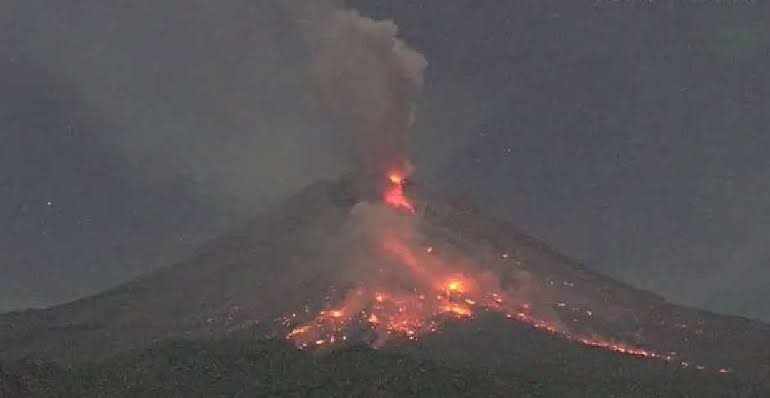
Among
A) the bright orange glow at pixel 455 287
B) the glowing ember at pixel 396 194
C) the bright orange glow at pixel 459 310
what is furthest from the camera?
the glowing ember at pixel 396 194

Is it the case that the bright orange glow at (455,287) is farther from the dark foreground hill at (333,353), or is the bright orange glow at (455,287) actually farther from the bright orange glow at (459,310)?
the dark foreground hill at (333,353)

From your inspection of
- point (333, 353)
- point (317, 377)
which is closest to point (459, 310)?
point (333, 353)

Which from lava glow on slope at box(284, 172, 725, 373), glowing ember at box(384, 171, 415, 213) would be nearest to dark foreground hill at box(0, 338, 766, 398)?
lava glow on slope at box(284, 172, 725, 373)

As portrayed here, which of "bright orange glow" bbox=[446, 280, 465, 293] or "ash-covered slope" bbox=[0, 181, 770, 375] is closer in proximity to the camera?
"ash-covered slope" bbox=[0, 181, 770, 375]

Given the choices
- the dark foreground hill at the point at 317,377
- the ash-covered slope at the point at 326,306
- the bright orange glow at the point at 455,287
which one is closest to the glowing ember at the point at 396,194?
the ash-covered slope at the point at 326,306

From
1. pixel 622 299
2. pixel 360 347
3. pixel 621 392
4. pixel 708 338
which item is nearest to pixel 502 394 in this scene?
pixel 621 392

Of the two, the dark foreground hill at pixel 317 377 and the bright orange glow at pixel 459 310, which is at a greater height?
the bright orange glow at pixel 459 310

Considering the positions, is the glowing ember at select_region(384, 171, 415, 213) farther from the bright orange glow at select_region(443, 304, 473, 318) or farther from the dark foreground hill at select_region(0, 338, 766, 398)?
the dark foreground hill at select_region(0, 338, 766, 398)

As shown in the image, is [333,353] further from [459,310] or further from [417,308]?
[459,310]
